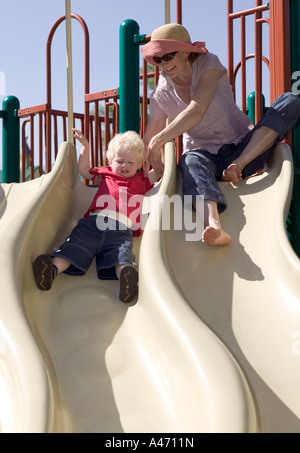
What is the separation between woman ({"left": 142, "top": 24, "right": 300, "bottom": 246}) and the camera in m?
2.98

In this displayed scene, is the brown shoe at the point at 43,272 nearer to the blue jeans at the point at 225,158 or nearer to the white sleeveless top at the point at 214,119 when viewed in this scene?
the blue jeans at the point at 225,158

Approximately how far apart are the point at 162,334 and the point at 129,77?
2458 millimetres

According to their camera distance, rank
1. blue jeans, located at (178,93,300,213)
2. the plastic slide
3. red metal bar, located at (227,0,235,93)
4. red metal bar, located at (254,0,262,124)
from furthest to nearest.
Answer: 1. red metal bar, located at (227,0,235,93)
2. red metal bar, located at (254,0,262,124)
3. blue jeans, located at (178,93,300,213)
4. the plastic slide

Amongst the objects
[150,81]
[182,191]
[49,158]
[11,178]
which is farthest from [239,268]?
[150,81]

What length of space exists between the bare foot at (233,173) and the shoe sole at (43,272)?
1143 mm

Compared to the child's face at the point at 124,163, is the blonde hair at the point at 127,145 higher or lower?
higher

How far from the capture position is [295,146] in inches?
124

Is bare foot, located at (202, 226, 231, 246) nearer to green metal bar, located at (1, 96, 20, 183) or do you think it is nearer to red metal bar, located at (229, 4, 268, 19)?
red metal bar, located at (229, 4, 268, 19)

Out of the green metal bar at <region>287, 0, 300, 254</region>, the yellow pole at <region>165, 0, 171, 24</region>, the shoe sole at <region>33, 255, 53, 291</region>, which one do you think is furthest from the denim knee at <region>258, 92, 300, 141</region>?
the shoe sole at <region>33, 255, 53, 291</region>

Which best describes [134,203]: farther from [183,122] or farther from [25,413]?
[25,413]

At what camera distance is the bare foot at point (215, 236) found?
2.42 metres

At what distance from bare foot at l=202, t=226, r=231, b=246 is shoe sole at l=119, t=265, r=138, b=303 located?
387mm

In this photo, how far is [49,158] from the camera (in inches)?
204

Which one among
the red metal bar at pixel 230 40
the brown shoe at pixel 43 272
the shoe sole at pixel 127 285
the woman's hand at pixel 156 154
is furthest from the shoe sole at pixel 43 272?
the red metal bar at pixel 230 40
